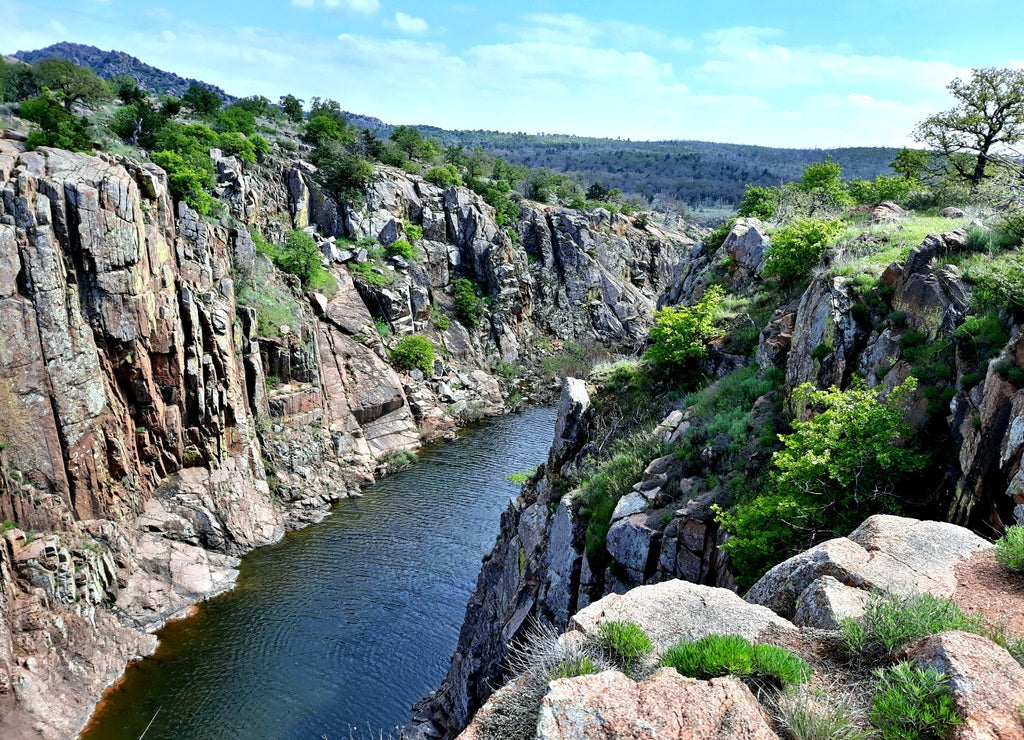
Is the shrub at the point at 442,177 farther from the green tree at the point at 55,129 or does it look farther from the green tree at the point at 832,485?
the green tree at the point at 832,485

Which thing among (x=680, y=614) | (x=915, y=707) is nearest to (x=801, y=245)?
(x=680, y=614)

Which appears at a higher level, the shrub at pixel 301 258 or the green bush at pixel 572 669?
the shrub at pixel 301 258

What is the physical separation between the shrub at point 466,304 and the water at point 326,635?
2847 centimetres

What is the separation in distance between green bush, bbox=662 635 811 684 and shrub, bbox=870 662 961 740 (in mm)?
753

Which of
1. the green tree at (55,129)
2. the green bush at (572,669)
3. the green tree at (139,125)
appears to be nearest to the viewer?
the green bush at (572,669)

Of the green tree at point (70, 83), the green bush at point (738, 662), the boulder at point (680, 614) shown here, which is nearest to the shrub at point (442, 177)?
the green tree at point (70, 83)

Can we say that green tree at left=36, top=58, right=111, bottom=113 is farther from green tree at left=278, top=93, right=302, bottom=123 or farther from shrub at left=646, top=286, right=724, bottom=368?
shrub at left=646, top=286, right=724, bottom=368

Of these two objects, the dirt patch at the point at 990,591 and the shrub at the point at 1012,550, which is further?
the shrub at the point at 1012,550

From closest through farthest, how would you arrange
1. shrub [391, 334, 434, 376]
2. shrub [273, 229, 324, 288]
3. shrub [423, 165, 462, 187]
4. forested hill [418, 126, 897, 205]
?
shrub [273, 229, 324, 288]
shrub [391, 334, 434, 376]
shrub [423, 165, 462, 187]
forested hill [418, 126, 897, 205]

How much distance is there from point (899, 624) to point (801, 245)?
16830mm

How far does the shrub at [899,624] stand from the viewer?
6.36 metres

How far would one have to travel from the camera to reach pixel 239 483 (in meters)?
34.3

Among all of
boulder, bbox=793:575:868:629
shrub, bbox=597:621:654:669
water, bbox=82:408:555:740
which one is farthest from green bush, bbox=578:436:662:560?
shrub, bbox=597:621:654:669

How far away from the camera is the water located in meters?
22.3
